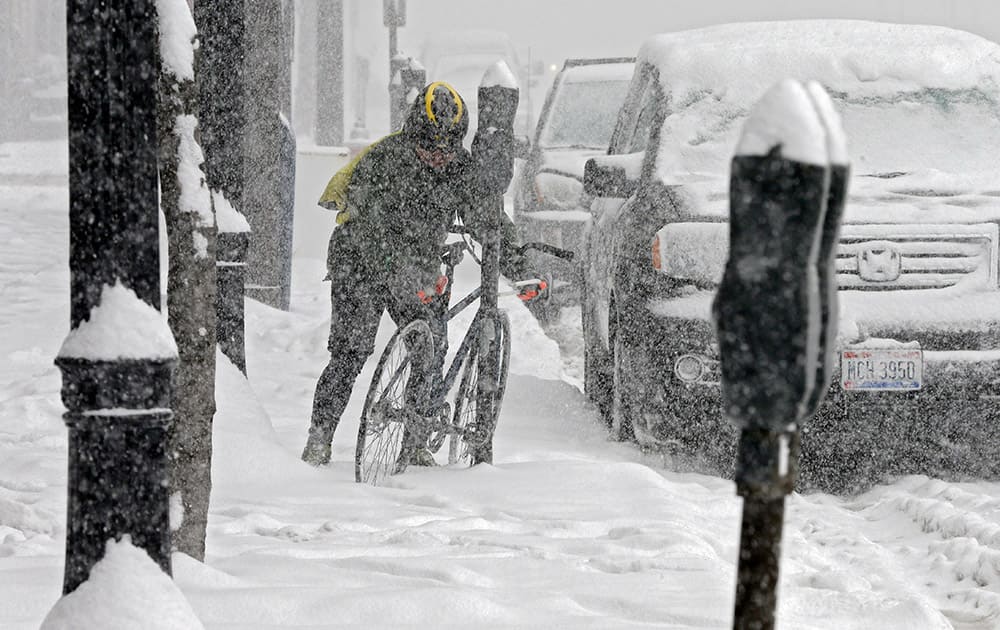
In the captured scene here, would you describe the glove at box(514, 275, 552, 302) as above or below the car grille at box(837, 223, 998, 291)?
below

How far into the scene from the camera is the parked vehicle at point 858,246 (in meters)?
6.26

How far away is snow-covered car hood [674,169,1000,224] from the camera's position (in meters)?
6.39

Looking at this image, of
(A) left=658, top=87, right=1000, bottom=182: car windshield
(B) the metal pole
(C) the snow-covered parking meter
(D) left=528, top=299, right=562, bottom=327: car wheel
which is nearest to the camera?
(C) the snow-covered parking meter

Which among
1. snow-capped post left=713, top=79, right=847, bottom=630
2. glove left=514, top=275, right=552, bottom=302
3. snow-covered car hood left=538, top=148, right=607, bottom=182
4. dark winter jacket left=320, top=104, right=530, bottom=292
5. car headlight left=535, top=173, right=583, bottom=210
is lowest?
car headlight left=535, top=173, right=583, bottom=210

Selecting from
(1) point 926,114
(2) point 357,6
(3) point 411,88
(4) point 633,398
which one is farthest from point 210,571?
(2) point 357,6

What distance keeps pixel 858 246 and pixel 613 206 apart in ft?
5.17

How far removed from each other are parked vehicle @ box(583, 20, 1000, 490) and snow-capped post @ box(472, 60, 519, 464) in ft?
2.12

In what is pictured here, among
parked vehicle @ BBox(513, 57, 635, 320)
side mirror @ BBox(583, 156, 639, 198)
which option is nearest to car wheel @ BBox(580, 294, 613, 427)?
side mirror @ BBox(583, 156, 639, 198)

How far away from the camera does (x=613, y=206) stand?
A: 7.60 meters

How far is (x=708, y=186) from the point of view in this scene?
21.7 feet

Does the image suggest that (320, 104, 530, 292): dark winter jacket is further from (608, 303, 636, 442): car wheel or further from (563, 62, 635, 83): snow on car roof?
(563, 62, 635, 83): snow on car roof

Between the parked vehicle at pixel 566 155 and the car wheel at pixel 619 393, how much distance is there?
168 inches

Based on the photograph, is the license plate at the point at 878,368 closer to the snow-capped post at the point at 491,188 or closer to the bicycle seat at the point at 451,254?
the snow-capped post at the point at 491,188

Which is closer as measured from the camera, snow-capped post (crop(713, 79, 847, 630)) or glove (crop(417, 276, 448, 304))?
snow-capped post (crop(713, 79, 847, 630))
